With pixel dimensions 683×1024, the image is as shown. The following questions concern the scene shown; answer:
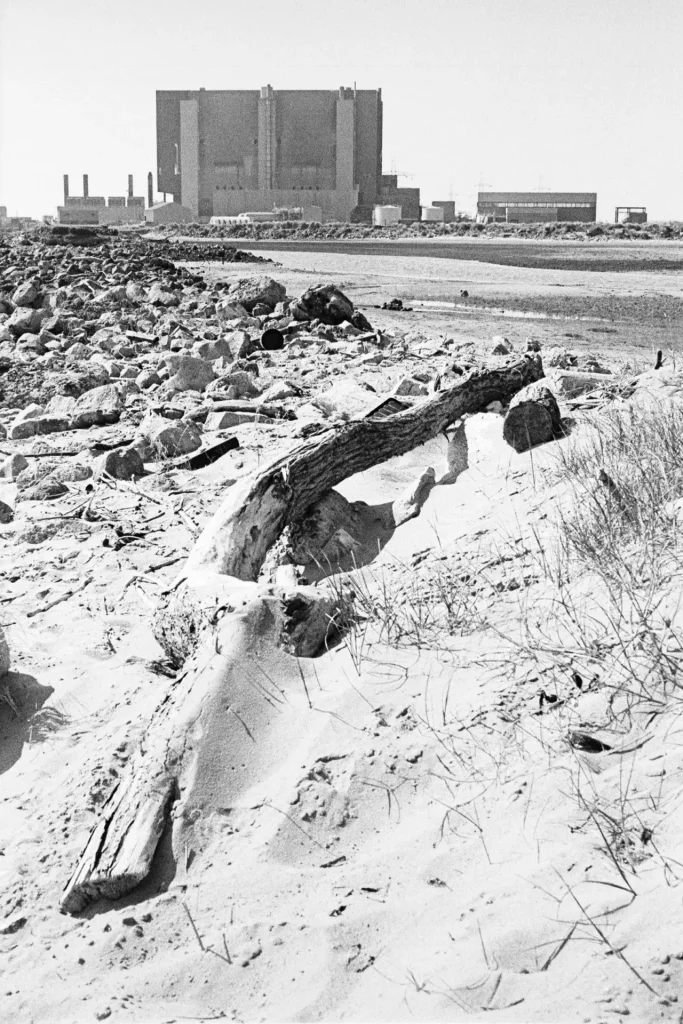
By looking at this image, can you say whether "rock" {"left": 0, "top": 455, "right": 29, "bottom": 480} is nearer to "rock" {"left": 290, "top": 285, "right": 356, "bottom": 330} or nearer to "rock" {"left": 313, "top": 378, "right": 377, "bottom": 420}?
"rock" {"left": 313, "top": 378, "right": 377, "bottom": 420}

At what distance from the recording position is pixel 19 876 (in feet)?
7.94

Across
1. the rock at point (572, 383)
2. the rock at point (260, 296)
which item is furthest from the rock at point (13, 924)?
the rock at point (260, 296)

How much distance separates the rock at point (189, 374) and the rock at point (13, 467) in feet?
6.65

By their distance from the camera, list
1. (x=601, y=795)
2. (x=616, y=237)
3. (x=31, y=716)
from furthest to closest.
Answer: (x=616, y=237)
(x=31, y=716)
(x=601, y=795)

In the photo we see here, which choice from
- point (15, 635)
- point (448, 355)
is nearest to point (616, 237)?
point (448, 355)

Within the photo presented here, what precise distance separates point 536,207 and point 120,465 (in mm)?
83647

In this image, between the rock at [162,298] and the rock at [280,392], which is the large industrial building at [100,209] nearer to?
the rock at [162,298]

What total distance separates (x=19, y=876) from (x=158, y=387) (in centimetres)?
598

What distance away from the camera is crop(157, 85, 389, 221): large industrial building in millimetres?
85562

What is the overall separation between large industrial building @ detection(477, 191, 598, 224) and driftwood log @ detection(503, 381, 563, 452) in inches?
3046

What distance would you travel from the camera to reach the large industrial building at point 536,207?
3174 inches

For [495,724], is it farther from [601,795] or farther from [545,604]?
[545,604]

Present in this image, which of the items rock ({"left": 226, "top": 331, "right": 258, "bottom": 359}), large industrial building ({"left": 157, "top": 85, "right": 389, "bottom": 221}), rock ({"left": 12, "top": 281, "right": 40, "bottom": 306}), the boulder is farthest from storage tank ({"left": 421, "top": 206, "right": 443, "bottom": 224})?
the boulder

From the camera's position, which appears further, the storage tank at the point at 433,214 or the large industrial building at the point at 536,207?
the storage tank at the point at 433,214
